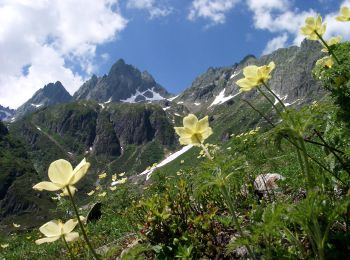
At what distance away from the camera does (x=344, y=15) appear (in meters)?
4.43

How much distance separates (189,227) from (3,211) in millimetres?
208108

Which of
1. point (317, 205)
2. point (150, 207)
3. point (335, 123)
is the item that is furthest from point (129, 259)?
point (335, 123)

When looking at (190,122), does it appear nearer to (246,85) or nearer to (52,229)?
(246,85)

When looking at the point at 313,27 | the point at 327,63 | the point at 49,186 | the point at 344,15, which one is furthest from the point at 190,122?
the point at 344,15

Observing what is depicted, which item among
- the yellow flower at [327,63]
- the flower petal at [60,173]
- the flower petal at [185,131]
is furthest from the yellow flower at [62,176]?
the yellow flower at [327,63]

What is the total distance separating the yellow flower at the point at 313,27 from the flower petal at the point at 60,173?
2.78 meters

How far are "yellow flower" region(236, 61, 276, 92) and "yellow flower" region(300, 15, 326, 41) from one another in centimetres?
84

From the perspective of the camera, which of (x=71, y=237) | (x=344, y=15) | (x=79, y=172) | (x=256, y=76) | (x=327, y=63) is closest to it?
(x=79, y=172)

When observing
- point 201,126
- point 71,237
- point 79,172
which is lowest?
point 71,237

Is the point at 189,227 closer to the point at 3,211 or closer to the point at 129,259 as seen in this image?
the point at 129,259

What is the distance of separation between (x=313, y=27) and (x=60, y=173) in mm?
2869

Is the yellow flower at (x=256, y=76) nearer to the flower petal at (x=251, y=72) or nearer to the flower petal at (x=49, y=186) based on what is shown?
the flower petal at (x=251, y=72)

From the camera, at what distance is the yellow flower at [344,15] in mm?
4398

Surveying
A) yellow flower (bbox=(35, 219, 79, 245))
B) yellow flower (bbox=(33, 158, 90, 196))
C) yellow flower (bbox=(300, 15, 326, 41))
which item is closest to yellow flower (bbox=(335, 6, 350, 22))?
yellow flower (bbox=(300, 15, 326, 41))
